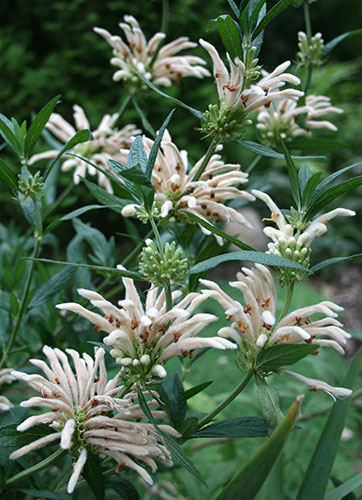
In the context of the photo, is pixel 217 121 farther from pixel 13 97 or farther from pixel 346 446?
pixel 13 97

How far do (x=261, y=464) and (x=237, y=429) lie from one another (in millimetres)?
92

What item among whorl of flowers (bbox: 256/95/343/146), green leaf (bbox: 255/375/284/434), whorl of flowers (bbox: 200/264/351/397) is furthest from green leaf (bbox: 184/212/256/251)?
whorl of flowers (bbox: 256/95/343/146)

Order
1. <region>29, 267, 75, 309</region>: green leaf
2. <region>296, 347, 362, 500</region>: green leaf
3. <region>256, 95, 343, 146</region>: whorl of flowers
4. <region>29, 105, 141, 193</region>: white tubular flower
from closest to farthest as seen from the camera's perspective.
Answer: <region>296, 347, 362, 500</region>: green leaf < <region>29, 267, 75, 309</region>: green leaf < <region>256, 95, 343, 146</region>: whorl of flowers < <region>29, 105, 141, 193</region>: white tubular flower

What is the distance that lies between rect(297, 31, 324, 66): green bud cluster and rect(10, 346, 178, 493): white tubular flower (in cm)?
62

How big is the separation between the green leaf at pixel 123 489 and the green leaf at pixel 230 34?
1.49 ft

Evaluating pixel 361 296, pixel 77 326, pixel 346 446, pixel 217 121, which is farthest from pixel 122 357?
pixel 361 296

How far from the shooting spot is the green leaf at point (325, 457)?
56cm

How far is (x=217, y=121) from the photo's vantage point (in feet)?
1.92

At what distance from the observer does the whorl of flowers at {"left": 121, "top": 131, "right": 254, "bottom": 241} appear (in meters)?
0.63

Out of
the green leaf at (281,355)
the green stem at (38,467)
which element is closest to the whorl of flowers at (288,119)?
the green leaf at (281,355)

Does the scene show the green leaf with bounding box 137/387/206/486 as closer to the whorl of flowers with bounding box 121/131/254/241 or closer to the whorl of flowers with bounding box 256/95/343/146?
the whorl of flowers with bounding box 121/131/254/241

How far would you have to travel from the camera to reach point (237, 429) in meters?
0.54

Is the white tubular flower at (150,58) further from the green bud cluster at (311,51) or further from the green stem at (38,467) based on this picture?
the green stem at (38,467)

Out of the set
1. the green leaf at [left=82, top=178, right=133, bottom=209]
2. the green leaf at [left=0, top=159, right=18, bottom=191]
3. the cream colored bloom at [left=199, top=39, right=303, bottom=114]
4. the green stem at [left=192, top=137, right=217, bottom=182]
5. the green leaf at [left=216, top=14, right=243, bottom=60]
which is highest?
the green leaf at [left=216, top=14, right=243, bottom=60]
